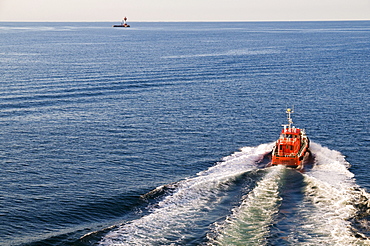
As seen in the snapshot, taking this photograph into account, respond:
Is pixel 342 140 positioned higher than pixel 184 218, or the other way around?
pixel 342 140

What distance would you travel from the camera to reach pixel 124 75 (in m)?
148

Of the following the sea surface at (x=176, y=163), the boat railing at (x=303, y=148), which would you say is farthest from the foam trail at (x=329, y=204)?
the boat railing at (x=303, y=148)

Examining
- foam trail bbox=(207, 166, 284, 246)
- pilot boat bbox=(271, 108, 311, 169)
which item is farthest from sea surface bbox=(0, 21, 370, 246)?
pilot boat bbox=(271, 108, 311, 169)

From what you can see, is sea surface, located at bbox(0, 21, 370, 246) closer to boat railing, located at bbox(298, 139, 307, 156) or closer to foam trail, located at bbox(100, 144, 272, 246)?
foam trail, located at bbox(100, 144, 272, 246)

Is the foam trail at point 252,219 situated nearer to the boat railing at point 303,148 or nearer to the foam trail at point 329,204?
the foam trail at point 329,204

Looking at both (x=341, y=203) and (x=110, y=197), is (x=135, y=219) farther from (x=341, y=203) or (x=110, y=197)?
(x=341, y=203)

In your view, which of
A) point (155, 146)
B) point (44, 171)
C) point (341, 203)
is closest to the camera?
point (341, 203)

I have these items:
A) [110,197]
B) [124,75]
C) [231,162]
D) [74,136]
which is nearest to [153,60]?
[124,75]

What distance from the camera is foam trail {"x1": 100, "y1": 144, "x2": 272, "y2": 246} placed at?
1925 inches

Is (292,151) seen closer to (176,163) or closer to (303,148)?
(303,148)

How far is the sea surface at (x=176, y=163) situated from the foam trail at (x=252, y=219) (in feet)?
0.47

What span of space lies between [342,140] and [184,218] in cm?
4262

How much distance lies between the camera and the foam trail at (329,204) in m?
48.7

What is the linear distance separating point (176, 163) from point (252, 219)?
2288 centimetres
